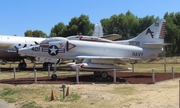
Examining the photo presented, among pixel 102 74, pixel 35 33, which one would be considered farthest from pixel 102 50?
pixel 35 33

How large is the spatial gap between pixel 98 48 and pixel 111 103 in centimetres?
1001

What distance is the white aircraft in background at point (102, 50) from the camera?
19.1 meters

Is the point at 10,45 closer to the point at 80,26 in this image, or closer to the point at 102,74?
the point at 102,74

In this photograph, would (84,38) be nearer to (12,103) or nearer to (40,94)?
(40,94)

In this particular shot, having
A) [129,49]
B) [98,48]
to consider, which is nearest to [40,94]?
[98,48]

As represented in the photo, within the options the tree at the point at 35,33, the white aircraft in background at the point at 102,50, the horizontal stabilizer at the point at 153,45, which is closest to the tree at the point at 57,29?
the tree at the point at 35,33

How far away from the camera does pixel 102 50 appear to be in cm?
2012

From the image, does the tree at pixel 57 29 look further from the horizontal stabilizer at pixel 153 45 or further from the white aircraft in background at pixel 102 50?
the horizontal stabilizer at pixel 153 45

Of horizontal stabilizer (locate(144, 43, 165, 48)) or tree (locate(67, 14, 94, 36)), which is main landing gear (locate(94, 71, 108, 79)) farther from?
tree (locate(67, 14, 94, 36))

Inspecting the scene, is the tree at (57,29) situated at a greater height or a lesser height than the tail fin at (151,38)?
greater

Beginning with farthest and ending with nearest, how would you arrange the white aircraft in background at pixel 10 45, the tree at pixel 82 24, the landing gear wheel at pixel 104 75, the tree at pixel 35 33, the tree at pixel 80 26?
1. the tree at pixel 35 33
2. the tree at pixel 82 24
3. the tree at pixel 80 26
4. the white aircraft in background at pixel 10 45
5. the landing gear wheel at pixel 104 75

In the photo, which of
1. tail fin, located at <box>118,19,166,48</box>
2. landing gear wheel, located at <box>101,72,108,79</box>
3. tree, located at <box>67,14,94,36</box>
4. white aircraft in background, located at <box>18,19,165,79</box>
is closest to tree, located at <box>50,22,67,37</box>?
tree, located at <box>67,14,94,36</box>

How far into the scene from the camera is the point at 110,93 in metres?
12.5

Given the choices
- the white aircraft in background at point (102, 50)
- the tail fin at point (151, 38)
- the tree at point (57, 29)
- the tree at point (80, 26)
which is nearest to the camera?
the white aircraft in background at point (102, 50)
